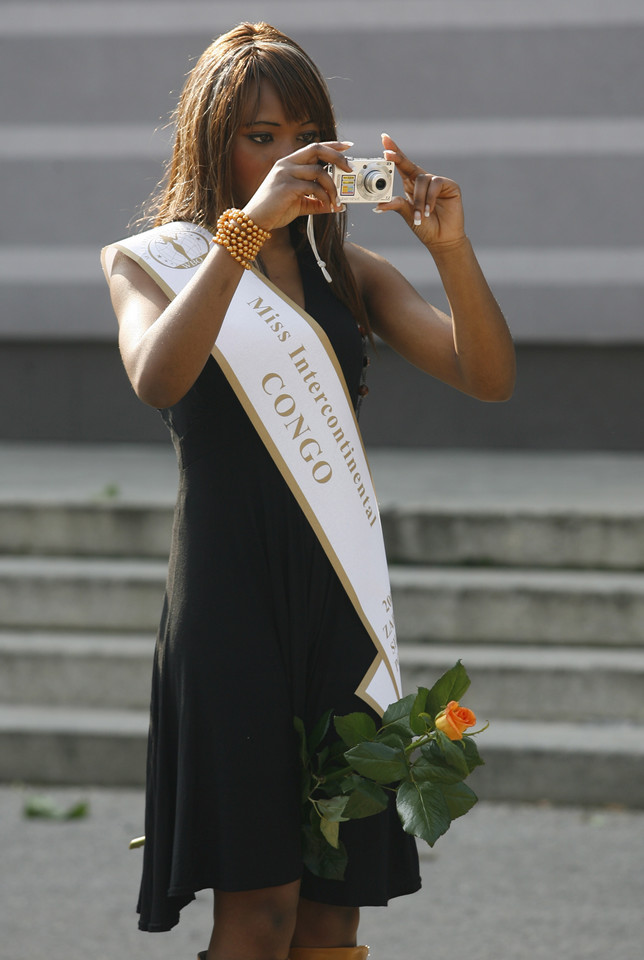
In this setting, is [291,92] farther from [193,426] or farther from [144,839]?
[144,839]

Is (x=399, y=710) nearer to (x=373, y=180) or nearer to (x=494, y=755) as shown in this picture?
(x=373, y=180)

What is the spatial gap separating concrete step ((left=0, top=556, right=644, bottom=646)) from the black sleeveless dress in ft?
8.08

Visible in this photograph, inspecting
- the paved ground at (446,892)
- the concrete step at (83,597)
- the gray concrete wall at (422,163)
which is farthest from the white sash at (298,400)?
the gray concrete wall at (422,163)

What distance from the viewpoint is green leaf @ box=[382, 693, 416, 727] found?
1.95m

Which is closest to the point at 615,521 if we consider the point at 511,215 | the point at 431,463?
the point at 431,463

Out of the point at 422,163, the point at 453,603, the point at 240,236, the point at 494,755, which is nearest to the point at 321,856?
the point at 240,236

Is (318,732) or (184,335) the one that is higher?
(184,335)

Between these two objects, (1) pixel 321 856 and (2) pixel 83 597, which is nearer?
(1) pixel 321 856

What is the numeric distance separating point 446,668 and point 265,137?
2538 mm

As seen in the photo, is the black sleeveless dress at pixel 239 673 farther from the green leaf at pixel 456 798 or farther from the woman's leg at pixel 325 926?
the green leaf at pixel 456 798

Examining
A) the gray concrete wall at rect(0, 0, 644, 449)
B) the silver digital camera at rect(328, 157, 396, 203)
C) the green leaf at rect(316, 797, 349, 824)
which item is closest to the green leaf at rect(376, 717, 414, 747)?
the green leaf at rect(316, 797, 349, 824)

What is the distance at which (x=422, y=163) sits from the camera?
243 inches

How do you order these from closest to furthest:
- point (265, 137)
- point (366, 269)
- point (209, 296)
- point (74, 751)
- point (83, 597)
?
1. point (209, 296)
2. point (265, 137)
3. point (366, 269)
4. point (74, 751)
5. point (83, 597)

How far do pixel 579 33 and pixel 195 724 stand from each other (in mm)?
4934
